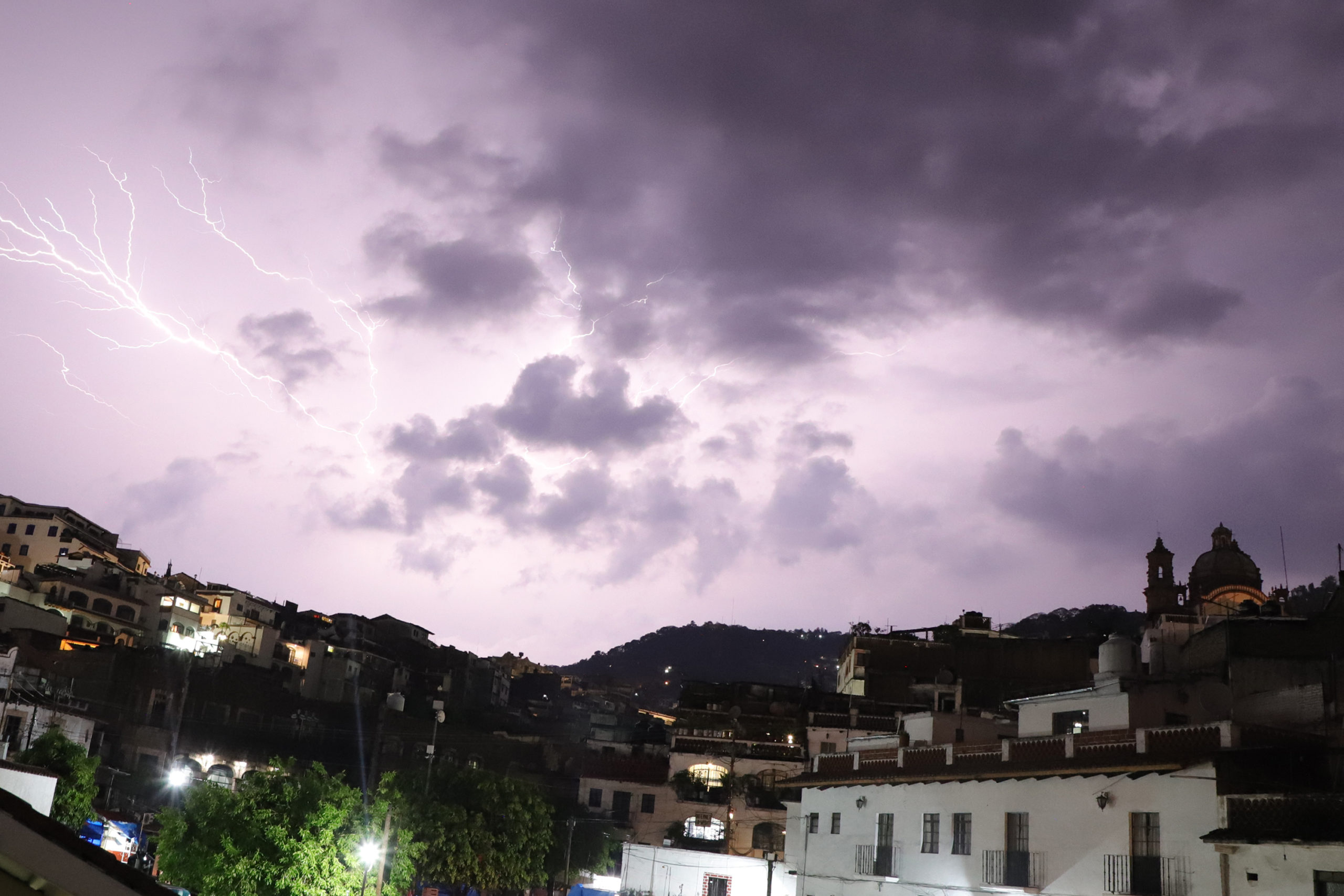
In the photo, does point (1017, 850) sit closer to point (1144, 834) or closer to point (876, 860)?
point (1144, 834)

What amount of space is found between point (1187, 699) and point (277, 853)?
79.9 feet

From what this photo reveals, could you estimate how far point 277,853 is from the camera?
29141 millimetres

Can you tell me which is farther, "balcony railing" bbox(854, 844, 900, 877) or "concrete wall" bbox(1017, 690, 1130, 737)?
"balcony railing" bbox(854, 844, 900, 877)

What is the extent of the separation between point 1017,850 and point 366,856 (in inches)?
652

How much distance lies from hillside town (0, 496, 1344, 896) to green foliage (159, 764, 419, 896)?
146cm

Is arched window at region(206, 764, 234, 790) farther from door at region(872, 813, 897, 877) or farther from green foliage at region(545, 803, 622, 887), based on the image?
door at region(872, 813, 897, 877)

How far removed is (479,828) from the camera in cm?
4066

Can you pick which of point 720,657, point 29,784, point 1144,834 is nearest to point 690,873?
point 1144,834

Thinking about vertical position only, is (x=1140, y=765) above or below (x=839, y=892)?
above

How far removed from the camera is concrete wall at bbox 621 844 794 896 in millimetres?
44562

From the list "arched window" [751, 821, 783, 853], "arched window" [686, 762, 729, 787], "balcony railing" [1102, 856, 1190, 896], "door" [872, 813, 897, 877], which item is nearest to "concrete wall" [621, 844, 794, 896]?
"arched window" [751, 821, 783, 853]

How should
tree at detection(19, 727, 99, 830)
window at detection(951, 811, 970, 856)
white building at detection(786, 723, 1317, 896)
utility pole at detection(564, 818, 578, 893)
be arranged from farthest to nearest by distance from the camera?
Result: utility pole at detection(564, 818, 578, 893), tree at detection(19, 727, 99, 830), window at detection(951, 811, 970, 856), white building at detection(786, 723, 1317, 896)

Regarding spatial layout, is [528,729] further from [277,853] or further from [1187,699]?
[1187,699]

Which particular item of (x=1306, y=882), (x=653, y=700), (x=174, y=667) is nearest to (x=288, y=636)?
(x=174, y=667)
